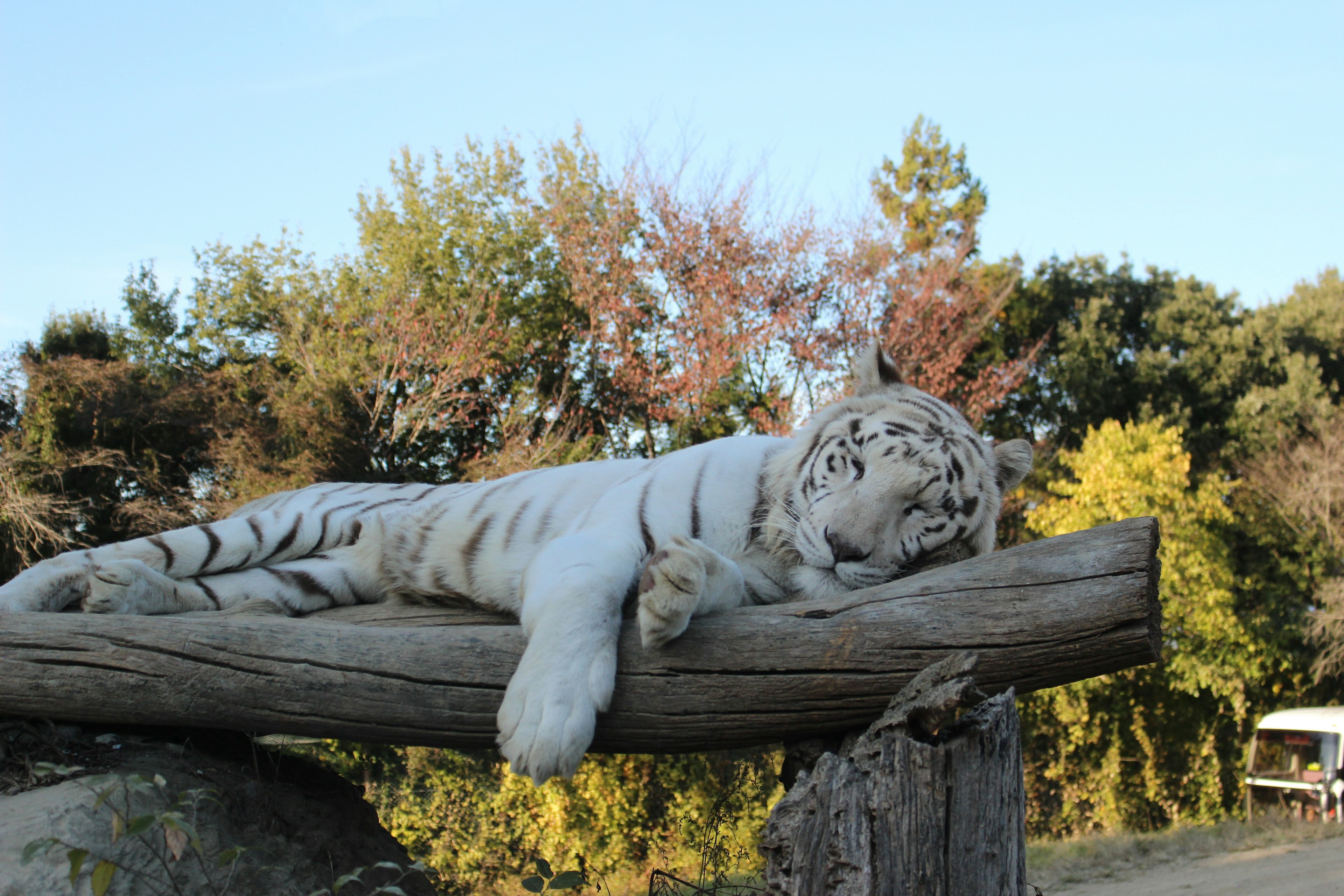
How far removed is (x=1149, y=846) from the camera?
849 centimetres

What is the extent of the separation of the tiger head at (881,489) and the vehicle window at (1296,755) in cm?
985

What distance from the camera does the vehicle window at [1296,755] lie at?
993 cm

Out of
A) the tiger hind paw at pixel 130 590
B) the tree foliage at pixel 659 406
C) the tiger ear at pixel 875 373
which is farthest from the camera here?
the tree foliage at pixel 659 406

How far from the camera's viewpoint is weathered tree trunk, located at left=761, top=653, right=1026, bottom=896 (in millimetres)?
1731

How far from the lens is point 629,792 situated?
26.2 ft

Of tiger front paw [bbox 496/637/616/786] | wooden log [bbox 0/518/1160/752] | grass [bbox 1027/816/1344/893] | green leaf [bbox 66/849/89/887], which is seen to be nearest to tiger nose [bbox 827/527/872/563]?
wooden log [bbox 0/518/1160/752]

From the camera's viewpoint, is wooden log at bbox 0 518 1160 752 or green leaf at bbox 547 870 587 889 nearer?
wooden log at bbox 0 518 1160 752

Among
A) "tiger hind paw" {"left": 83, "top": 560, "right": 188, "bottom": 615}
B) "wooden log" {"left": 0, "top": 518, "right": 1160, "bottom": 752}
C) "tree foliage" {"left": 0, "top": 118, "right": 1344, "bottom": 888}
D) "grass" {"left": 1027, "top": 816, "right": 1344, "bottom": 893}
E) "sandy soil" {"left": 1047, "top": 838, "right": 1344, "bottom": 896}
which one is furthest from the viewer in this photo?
"tree foliage" {"left": 0, "top": 118, "right": 1344, "bottom": 888}

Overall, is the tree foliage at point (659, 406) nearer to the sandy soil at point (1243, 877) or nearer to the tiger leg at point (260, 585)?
the sandy soil at point (1243, 877)

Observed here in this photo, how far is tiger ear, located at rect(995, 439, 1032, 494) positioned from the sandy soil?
5.09 m

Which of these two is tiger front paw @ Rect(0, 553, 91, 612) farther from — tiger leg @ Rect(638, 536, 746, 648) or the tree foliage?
the tree foliage

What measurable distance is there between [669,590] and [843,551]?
611 mm

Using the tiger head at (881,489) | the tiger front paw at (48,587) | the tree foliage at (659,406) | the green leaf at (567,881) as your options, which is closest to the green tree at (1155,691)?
the tree foliage at (659,406)

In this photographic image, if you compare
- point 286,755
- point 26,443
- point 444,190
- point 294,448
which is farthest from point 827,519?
point 444,190
